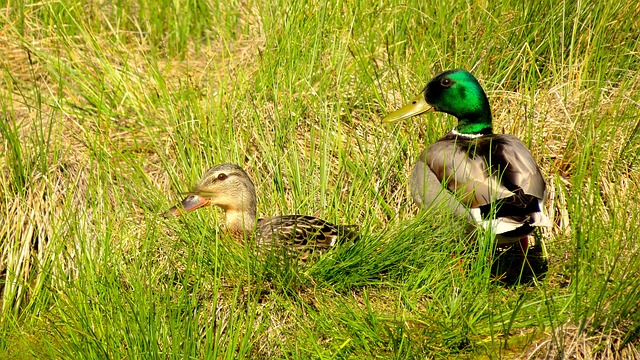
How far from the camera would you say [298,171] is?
495 cm

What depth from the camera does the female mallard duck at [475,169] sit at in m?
4.35

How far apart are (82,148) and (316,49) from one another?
142 centimetres

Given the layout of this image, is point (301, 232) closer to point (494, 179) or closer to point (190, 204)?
point (190, 204)

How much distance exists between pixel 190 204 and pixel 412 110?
128 centimetres

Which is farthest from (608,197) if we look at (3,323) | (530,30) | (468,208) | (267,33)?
(3,323)

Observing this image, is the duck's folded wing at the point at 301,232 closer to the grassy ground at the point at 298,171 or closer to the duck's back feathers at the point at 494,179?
the grassy ground at the point at 298,171

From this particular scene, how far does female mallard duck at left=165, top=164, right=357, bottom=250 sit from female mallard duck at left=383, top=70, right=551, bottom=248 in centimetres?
48

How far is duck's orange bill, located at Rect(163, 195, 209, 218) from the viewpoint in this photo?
4.43 m

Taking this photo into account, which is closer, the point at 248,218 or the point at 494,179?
the point at 494,179

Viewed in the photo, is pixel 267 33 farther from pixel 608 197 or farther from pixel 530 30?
pixel 608 197

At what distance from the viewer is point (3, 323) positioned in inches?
181

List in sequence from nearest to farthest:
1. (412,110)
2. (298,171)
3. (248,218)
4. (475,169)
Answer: (475,169) < (248,218) < (298,171) < (412,110)

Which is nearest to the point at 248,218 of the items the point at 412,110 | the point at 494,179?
the point at 412,110

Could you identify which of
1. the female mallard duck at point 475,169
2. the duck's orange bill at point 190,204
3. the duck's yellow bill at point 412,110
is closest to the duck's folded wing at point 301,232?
the duck's orange bill at point 190,204
